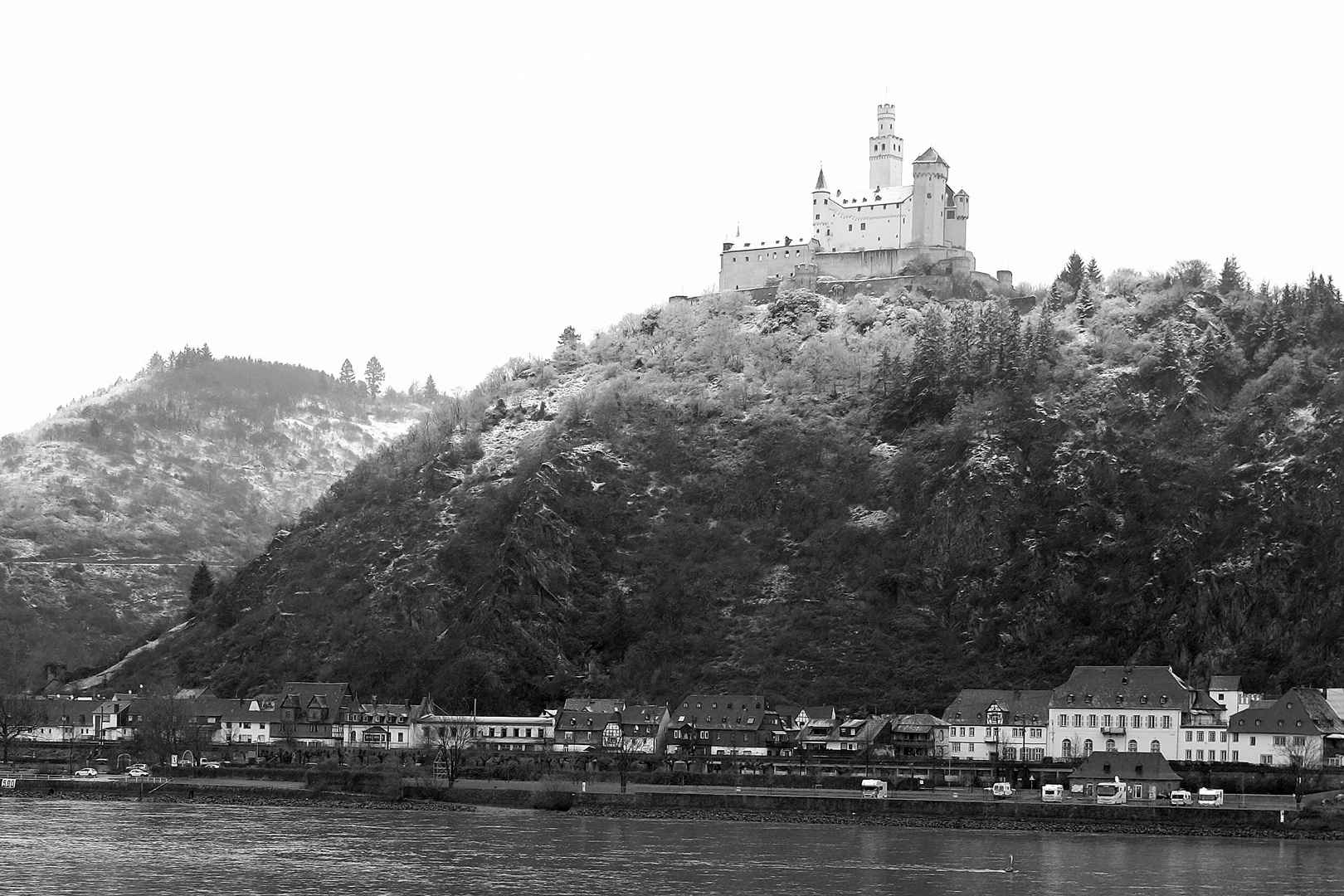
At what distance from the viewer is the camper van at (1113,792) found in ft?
270

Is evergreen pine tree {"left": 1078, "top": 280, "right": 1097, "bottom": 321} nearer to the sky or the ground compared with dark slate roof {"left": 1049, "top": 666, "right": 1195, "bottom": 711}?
nearer to the sky

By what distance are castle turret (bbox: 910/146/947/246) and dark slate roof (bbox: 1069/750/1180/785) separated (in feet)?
281

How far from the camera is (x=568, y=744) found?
4124 inches

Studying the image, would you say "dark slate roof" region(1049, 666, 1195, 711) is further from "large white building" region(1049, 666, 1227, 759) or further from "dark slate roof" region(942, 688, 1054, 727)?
"dark slate roof" region(942, 688, 1054, 727)

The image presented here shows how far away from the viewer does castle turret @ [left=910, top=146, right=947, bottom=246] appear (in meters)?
163

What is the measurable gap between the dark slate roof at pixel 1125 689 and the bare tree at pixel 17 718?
6439 centimetres

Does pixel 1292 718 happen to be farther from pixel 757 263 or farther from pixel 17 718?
pixel 757 263

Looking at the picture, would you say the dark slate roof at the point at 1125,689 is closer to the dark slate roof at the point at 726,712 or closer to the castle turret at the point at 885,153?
the dark slate roof at the point at 726,712

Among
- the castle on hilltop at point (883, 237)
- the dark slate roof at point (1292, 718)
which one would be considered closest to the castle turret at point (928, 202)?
the castle on hilltop at point (883, 237)

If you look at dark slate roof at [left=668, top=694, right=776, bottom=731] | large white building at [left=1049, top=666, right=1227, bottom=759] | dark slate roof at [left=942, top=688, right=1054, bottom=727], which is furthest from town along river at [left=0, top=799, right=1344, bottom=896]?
dark slate roof at [left=668, top=694, right=776, bottom=731]

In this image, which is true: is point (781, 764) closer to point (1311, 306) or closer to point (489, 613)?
A: point (489, 613)

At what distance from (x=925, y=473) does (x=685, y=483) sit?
19.7 meters

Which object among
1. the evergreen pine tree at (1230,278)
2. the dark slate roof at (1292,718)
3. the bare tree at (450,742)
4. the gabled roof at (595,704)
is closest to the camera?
the dark slate roof at (1292,718)

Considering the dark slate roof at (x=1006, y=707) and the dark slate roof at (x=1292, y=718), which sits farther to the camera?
the dark slate roof at (x=1006, y=707)
